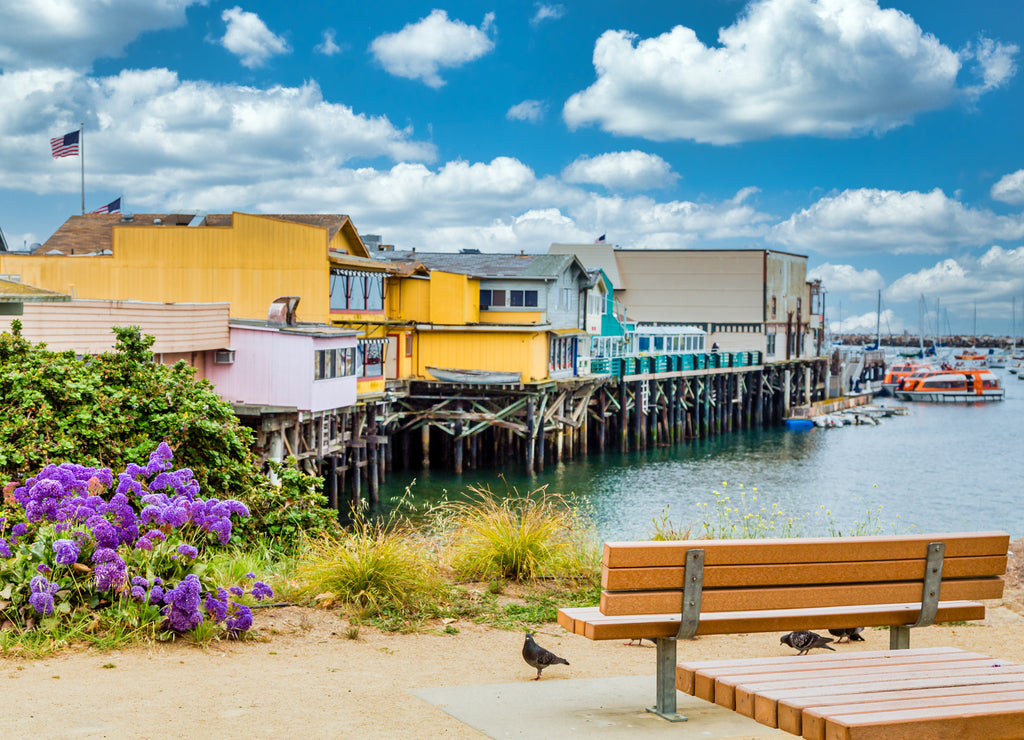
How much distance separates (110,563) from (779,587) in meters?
4.52

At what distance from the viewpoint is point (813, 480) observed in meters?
40.7

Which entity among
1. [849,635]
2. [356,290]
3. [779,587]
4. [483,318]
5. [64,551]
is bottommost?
[849,635]

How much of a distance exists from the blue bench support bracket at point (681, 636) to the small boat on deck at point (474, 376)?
34.3 m

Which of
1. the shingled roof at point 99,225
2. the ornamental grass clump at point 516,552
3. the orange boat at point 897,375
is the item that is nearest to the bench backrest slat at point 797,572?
the ornamental grass clump at point 516,552

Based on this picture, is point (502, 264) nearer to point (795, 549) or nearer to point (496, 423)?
point (496, 423)

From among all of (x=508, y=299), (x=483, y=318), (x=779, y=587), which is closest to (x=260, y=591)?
(x=779, y=587)

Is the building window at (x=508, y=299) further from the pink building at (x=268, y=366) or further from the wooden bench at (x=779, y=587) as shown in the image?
the wooden bench at (x=779, y=587)

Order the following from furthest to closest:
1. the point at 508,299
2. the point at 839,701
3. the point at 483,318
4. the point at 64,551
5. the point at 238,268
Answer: the point at 508,299, the point at 483,318, the point at 238,268, the point at 64,551, the point at 839,701

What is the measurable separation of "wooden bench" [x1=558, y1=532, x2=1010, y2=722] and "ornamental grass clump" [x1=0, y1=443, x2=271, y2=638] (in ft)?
9.34

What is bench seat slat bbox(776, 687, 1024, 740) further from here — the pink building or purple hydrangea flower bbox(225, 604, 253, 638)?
the pink building

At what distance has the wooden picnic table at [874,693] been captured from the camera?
482 cm

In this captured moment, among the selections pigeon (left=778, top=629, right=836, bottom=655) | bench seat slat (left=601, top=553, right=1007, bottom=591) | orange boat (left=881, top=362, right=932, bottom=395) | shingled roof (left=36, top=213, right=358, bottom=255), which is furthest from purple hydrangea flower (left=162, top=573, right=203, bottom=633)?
orange boat (left=881, top=362, right=932, bottom=395)

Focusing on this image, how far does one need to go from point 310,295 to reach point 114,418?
60.9ft

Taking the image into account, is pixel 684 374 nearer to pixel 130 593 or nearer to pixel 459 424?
pixel 459 424
